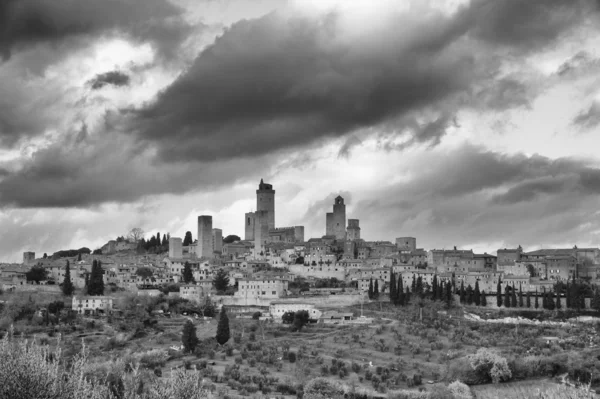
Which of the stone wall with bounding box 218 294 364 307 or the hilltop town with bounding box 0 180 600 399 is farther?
the stone wall with bounding box 218 294 364 307

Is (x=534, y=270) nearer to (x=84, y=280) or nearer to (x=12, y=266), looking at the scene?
(x=84, y=280)

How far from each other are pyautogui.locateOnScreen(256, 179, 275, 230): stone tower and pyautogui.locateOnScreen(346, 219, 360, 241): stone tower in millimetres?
8609

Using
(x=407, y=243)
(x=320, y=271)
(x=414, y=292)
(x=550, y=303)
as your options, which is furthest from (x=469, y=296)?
(x=407, y=243)

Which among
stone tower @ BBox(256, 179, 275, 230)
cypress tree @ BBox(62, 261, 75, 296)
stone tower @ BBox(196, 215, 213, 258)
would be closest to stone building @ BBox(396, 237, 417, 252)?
stone tower @ BBox(256, 179, 275, 230)

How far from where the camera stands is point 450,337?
171ft

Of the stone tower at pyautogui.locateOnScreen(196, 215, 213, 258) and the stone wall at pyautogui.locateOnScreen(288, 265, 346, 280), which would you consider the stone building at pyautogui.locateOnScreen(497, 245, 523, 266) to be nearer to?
the stone wall at pyautogui.locateOnScreen(288, 265, 346, 280)

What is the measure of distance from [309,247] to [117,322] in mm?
28227

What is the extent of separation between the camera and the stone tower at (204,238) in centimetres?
8488

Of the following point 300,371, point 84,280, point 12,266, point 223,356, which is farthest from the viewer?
point 12,266

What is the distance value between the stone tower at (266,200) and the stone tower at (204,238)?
10749 millimetres

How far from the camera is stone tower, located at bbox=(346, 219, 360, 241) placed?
92.8 meters

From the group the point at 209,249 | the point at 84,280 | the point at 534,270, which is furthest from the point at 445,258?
the point at 84,280

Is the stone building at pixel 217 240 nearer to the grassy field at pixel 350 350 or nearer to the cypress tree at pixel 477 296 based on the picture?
the grassy field at pixel 350 350

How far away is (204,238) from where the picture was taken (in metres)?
84.9
